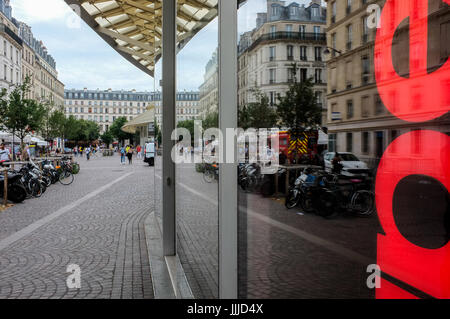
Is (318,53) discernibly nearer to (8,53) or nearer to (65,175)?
(65,175)

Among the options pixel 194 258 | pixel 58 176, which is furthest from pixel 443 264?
pixel 58 176

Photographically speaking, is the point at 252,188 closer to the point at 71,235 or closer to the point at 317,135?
the point at 317,135

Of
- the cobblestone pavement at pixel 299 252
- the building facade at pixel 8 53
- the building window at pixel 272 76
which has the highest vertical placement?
the building facade at pixel 8 53

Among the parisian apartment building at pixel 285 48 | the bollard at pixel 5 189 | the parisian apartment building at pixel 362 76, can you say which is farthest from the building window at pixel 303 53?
the bollard at pixel 5 189

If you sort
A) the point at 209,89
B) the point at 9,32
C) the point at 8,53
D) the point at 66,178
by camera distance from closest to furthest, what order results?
the point at 209,89
the point at 66,178
the point at 9,32
the point at 8,53

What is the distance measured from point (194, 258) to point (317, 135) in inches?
116

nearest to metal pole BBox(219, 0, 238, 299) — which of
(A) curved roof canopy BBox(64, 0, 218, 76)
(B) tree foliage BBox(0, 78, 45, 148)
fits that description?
(A) curved roof canopy BBox(64, 0, 218, 76)

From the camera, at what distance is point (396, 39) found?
955 millimetres

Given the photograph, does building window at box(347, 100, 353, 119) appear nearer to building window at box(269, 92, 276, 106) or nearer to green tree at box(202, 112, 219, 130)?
building window at box(269, 92, 276, 106)

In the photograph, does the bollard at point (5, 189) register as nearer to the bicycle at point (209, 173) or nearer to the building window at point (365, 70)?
the bicycle at point (209, 173)

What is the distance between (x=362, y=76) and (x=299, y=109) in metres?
0.36

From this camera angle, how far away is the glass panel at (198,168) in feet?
9.61

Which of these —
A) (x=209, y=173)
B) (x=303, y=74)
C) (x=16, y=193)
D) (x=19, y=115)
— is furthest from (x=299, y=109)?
(x=19, y=115)

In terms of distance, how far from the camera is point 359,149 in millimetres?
1056
